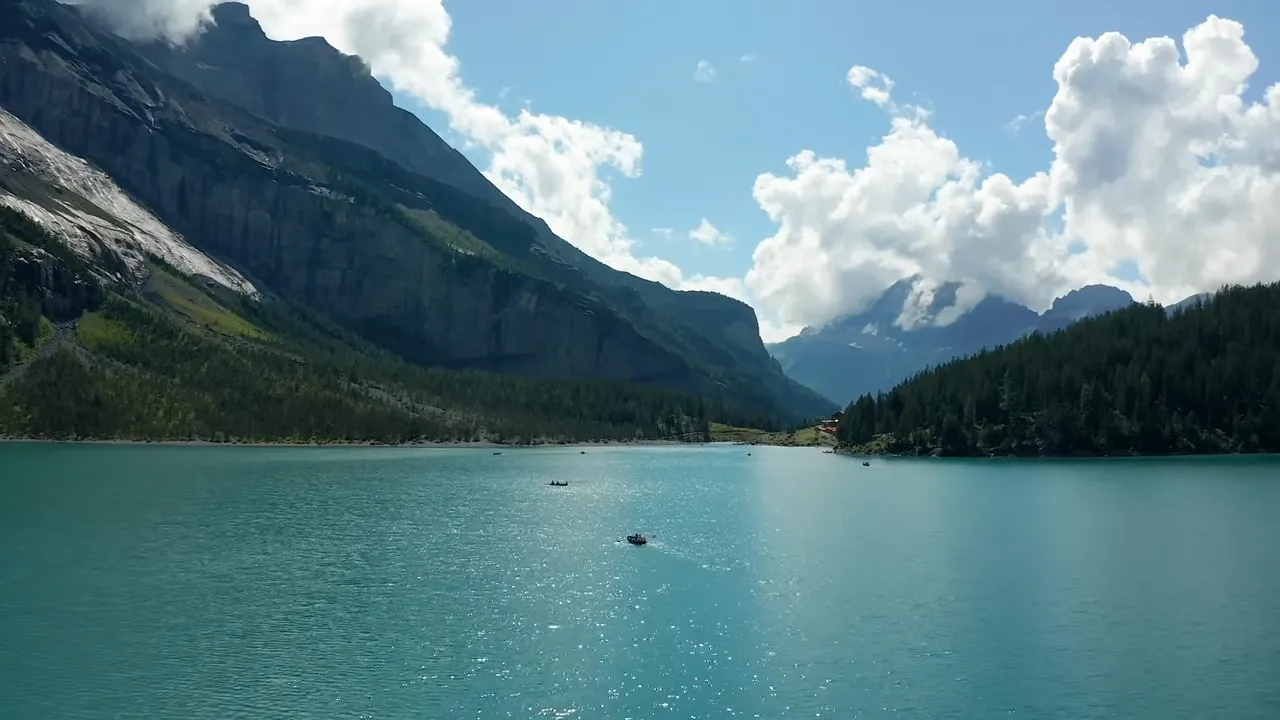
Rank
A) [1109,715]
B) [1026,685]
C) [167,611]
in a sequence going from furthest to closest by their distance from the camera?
[167,611] < [1026,685] < [1109,715]

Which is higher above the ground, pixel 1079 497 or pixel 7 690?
pixel 1079 497

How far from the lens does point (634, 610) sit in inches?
2749

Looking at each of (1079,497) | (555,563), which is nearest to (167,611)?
(555,563)

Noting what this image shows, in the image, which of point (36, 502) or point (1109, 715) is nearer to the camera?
point (1109, 715)

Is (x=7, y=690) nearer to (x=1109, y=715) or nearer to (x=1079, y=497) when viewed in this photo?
(x=1109, y=715)

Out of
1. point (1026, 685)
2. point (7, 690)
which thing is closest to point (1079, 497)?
point (1026, 685)

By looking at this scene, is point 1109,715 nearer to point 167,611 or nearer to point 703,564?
point 703,564

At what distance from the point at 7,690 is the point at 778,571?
193 ft

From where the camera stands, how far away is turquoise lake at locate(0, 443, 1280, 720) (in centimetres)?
4984

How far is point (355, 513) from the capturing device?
122 m

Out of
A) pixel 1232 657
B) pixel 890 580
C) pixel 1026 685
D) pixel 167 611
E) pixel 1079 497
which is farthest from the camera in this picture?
pixel 1079 497

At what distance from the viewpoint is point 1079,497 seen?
14225 cm

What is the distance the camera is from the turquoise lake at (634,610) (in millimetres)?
49844

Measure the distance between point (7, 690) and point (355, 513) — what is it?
72602 millimetres
